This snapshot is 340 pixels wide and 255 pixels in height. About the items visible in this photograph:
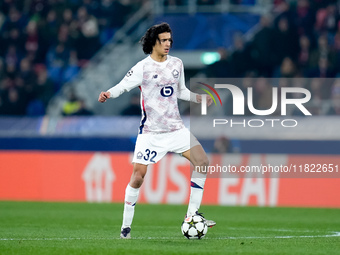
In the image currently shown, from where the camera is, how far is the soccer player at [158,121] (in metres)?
8.13

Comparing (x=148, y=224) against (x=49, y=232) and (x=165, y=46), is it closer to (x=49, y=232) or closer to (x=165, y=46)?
(x=49, y=232)

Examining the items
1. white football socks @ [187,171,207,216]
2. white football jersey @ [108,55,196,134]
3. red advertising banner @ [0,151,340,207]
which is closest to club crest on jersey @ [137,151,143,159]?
white football jersey @ [108,55,196,134]

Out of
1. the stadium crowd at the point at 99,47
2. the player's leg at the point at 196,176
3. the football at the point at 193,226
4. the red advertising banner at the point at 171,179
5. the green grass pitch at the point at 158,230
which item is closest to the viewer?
the green grass pitch at the point at 158,230

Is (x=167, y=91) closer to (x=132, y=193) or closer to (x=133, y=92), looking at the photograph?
(x=132, y=193)

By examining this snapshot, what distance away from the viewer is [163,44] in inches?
323

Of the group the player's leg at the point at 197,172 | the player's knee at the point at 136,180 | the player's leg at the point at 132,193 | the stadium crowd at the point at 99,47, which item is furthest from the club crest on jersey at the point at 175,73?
the stadium crowd at the point at 99,47

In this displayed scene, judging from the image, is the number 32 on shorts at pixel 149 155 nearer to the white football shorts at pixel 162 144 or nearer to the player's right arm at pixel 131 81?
the white football shorts at pixel 162 144

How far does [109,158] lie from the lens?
15641mm

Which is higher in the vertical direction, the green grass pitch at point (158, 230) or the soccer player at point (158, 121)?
the soccer player at point (158, 121)

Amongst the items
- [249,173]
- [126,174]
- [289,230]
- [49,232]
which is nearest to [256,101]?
[249,173]

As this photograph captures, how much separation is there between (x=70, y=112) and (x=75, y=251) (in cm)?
1142

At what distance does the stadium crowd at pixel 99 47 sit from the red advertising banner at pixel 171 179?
1611 mm

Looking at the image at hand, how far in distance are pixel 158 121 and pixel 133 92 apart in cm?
1086

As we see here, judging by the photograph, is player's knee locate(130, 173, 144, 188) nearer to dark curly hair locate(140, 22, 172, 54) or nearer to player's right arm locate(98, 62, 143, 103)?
player's right arm locate(98, 62, 143, 103)
